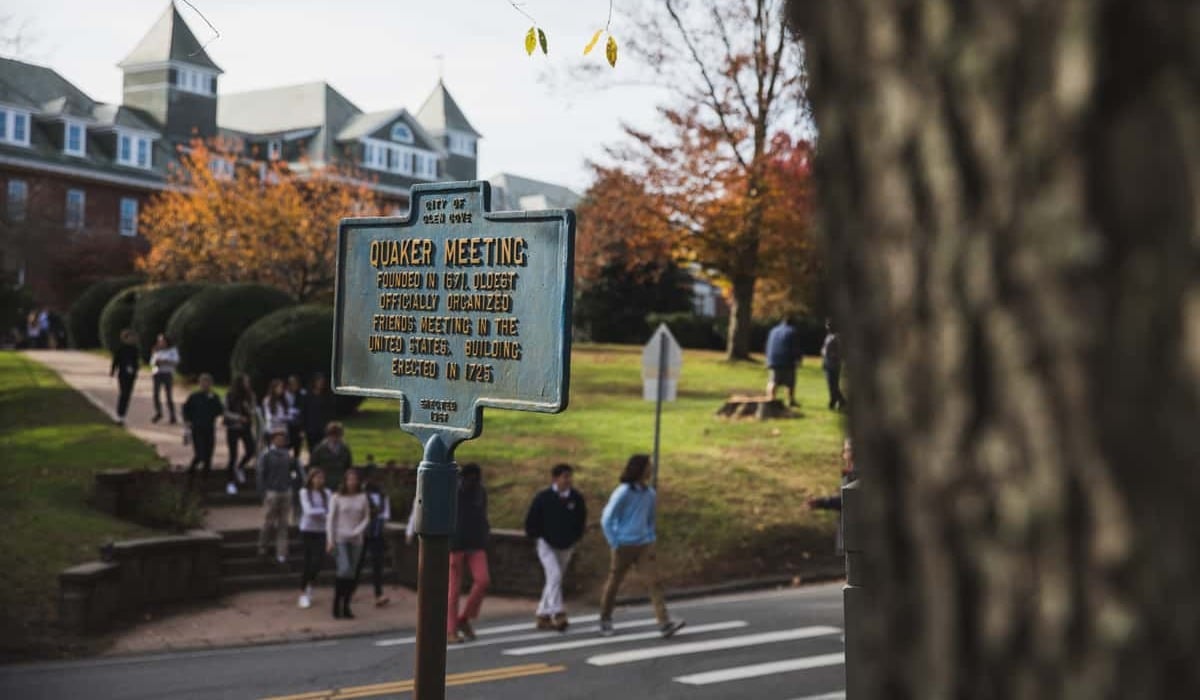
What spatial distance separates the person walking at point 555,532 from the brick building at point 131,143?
3670cm

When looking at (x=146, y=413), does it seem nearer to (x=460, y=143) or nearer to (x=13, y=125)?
(x=13, y=125)

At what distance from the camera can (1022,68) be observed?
156 cm

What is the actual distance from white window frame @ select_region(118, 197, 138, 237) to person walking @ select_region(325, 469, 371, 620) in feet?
181

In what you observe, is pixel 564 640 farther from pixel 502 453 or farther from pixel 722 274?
pixel 722 274

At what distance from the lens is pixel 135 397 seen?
31547 millimetres

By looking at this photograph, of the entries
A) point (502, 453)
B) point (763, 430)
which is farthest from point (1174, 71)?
point (763, 430)

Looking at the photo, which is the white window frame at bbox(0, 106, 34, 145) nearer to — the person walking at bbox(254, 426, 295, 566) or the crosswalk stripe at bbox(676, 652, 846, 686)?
the person walking at bbox(254, 426, 295, 566)

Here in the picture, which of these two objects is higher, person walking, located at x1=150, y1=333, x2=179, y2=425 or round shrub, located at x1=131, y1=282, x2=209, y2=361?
round shrub, located at x1=131, y1=282, x2=209, y2=361

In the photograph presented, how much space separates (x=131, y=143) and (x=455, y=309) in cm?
6560

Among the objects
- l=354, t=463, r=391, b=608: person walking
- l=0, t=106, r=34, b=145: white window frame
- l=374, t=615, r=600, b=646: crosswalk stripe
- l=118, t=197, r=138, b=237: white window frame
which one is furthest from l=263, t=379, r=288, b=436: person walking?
l=118, t=197, r=138, b=237: white window frame

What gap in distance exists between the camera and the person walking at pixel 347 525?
16250 millimetres

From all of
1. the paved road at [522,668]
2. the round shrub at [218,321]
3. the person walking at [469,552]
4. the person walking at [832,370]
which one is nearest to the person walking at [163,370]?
the round shrub at [218,321]

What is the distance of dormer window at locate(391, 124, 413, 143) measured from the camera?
263 ft

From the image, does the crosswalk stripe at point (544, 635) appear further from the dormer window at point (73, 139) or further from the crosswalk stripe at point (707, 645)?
the dormer window at point (73, 139)
